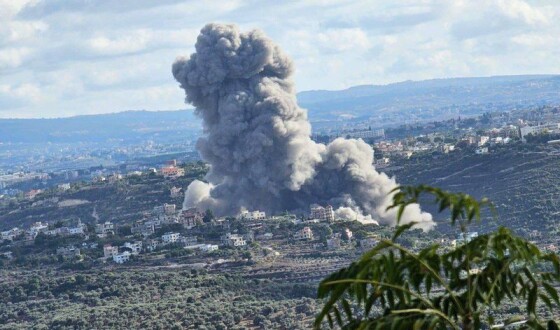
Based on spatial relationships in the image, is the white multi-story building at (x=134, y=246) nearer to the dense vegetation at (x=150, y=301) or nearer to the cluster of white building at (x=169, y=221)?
the cluster of white building at (x=169, y=221)

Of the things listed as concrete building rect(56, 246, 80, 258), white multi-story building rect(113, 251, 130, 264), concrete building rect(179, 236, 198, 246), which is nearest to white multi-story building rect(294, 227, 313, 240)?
concrete building rect(179, 236, 198, 246)

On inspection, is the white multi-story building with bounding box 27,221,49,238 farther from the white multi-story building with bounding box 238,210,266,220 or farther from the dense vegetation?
the dense vegetation

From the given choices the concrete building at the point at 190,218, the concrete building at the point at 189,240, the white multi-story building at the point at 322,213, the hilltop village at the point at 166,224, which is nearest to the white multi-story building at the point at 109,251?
the hilltop village at the point at 166,224

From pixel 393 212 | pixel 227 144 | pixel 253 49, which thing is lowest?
pixel 393 212

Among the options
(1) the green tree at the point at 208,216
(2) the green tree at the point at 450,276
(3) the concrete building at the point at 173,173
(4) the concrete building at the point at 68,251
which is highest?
(2) the green tree at the point at 450,276

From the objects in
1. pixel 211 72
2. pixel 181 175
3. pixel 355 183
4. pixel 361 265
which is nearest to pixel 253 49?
pixel 211 72

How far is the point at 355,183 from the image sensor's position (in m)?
80.9

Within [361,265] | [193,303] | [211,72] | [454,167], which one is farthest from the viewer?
[454,167]

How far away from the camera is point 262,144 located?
77500 mm

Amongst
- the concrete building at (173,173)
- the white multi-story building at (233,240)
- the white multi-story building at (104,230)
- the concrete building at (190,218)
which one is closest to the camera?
the white multi-story building at (233,240)

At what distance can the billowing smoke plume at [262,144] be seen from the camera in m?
78.4

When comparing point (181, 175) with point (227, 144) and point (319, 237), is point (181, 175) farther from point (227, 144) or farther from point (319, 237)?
point (319, 237)

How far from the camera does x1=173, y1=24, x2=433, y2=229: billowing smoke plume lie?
Answer: 78375 millimetres

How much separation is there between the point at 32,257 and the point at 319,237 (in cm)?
1494
